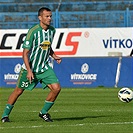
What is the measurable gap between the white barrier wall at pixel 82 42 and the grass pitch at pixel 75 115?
961 cm

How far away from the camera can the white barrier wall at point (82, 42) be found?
101ft

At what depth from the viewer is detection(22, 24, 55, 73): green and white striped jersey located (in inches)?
496

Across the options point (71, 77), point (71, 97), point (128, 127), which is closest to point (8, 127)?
point (128, 127)

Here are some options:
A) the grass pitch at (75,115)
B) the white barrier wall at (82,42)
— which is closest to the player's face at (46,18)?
the grass pitch at (75,115)

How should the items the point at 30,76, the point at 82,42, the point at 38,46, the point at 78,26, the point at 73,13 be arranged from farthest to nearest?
the point at 78,26
the point at 73,13
the point at 82,42
the point at 38,46
the point at 30,76

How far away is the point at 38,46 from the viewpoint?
12.7m

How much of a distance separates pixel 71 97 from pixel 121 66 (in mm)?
5845

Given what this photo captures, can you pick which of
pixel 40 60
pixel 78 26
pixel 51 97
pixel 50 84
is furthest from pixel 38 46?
pixel 78 26

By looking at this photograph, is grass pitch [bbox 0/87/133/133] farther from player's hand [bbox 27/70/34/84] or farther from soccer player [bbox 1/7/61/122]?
player's hand [bbox 27/70/34/84]

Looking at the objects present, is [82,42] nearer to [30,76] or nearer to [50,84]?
[50,84]

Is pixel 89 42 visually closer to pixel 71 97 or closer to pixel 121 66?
pixel 121 66

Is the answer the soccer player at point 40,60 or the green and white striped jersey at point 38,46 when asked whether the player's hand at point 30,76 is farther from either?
the green and white striped jersey at point 38,46

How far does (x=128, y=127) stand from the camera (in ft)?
38.2

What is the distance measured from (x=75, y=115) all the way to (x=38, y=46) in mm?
2183
